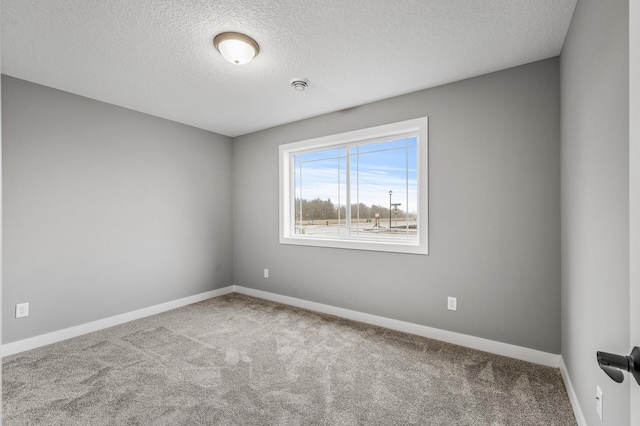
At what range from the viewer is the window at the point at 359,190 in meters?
3.47

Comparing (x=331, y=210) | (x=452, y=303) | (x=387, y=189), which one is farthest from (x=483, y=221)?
(x=331, y=210)

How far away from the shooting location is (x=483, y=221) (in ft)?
9.71

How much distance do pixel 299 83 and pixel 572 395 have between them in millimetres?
3187

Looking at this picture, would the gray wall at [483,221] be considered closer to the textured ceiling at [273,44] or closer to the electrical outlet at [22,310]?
the textured ceiling at [273,44]

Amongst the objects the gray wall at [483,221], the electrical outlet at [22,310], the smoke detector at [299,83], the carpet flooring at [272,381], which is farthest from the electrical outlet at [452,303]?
the electrical outlet at [22,310]

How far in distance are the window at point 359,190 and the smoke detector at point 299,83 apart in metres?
0.86

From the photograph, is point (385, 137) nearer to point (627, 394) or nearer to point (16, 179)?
point (627, 394)

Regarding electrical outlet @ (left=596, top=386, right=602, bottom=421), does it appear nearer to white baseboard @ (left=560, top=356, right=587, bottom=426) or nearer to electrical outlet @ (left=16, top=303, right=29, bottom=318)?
white baseboard @ (left=560, top=356, right=587, bottom=426)

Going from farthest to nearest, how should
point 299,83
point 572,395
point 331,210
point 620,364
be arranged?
point 331,210 → point 299,83 → point 572,395 → point 620,364

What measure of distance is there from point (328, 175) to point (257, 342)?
214cm

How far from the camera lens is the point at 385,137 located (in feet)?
12.1

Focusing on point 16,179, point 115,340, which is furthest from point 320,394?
point 16,179

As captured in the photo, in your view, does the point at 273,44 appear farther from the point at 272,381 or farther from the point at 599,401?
the point at 599,401

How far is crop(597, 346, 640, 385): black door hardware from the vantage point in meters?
0.86
